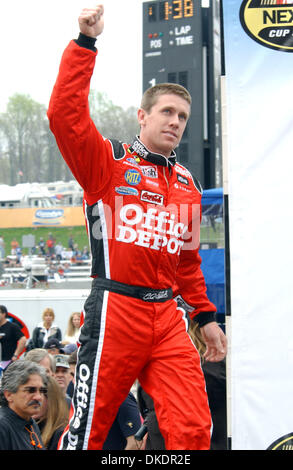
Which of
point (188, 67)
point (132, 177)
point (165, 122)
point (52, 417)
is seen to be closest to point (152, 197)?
point (132, 177)

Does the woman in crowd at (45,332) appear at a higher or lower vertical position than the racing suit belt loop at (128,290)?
lower

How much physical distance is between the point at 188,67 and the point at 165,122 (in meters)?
9.47

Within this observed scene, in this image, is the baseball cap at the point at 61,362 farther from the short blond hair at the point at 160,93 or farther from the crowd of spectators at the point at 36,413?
the short blond hair at the point at 160,93

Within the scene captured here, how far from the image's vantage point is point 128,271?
244 cm

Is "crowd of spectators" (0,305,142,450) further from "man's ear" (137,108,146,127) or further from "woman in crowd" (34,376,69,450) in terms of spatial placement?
"man's ear" (137,108,146,127)

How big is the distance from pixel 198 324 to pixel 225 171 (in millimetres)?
777

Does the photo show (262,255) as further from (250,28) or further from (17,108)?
(17,108)

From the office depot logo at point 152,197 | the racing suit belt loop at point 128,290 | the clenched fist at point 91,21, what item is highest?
the clenched fist at point 91,21

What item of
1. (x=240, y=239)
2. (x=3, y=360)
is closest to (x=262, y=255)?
(x=240, y=239)

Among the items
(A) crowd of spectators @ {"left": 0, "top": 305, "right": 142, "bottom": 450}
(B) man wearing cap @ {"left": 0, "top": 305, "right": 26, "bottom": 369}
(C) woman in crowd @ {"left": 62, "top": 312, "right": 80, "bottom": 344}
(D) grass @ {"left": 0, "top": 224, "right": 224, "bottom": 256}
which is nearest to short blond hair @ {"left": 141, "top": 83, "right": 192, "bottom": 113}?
(A) crowd of spectators @ {"left": 0, "top": 305, "right": 142, "bottom": 450}

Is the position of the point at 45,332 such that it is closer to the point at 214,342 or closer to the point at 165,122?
the point at 214,342

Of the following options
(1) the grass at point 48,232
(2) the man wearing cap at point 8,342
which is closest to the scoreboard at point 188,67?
(2) the man wearing cap at point 8,342

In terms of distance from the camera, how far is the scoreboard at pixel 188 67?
1151 cm

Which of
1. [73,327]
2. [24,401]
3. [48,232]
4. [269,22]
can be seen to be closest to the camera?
[269,22]
